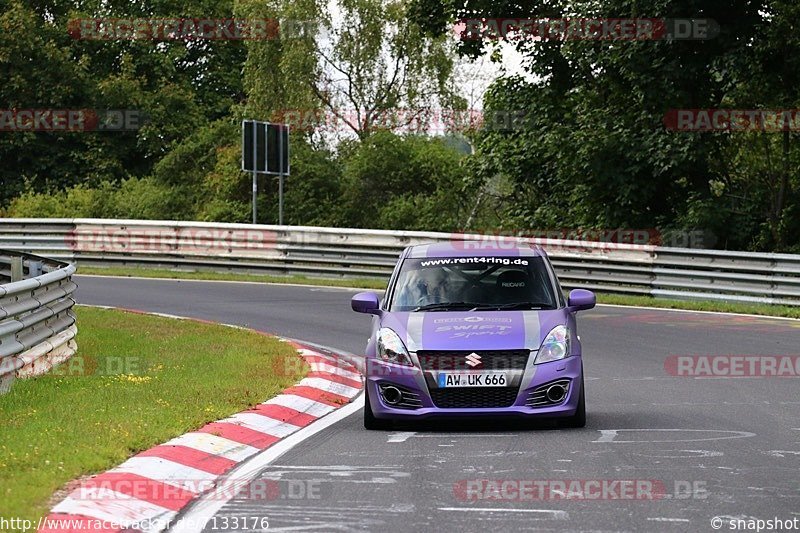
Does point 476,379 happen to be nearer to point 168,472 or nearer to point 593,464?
point 593,464

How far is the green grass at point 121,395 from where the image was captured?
8469 millimetres

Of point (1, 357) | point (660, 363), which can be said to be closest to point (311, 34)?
point (660, 363)

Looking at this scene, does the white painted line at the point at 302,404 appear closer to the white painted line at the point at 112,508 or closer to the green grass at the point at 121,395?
the green grass at the point at 121,395

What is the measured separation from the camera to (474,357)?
34.7 ft

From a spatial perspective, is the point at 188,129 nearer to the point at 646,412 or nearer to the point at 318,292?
the point at 318,292

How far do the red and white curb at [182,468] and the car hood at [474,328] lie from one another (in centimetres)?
119

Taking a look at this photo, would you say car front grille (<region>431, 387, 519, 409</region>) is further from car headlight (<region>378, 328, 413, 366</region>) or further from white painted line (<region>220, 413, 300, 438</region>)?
white painted line (<region>220, 413, 300, 438</region>)

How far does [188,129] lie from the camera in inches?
2048

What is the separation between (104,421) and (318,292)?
15.1 meters

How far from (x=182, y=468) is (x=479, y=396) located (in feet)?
8.67

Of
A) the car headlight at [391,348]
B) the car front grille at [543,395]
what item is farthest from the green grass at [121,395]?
the car front grille at [543,395]

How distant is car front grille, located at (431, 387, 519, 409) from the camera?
34.7 feet

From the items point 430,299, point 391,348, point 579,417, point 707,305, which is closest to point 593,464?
point 579,417

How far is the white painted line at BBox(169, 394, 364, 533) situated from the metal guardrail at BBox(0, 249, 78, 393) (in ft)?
9.18
